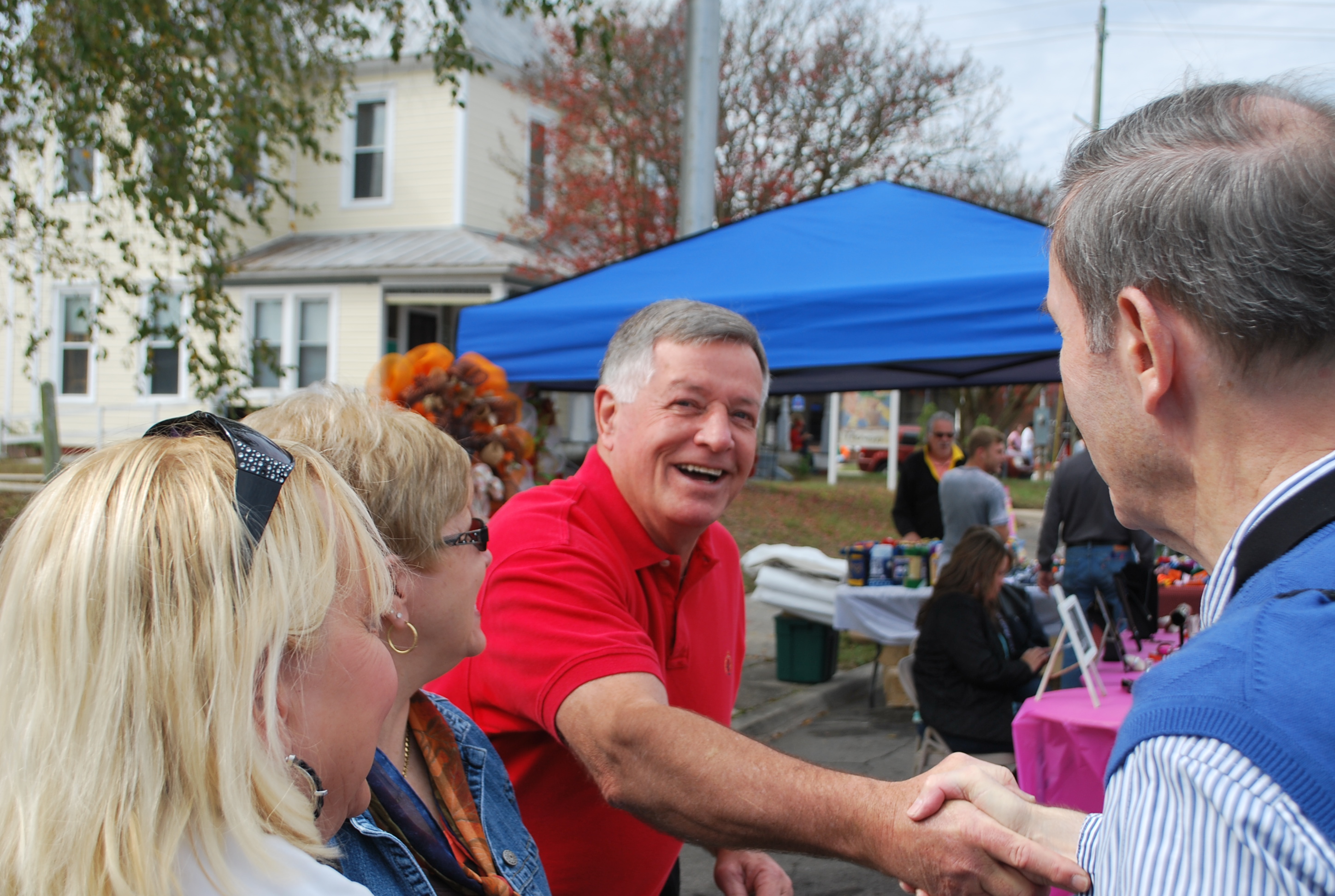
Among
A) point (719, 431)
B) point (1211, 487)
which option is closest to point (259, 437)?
point (1211, 487)

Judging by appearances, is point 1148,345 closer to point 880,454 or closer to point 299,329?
point 299,329

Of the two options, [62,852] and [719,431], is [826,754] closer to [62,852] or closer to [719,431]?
[719,431]

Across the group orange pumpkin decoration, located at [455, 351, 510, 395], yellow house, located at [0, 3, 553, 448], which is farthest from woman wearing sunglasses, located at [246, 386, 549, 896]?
yellow house, located at [0, 3, 553, 448]

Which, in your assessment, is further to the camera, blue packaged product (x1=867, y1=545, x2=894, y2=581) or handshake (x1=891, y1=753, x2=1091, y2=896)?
blue packaged product (x1=867, y1=545, x2=894, y2=581)

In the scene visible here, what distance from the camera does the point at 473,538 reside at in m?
1.87

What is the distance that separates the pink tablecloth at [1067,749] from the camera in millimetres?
3887

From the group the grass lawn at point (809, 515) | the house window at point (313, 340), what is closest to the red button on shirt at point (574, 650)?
the grass lawn at point (809, 515)

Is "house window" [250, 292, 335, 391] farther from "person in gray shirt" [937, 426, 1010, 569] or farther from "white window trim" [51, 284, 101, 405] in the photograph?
"person in gray shirt" [937, 426, 1010, 569]

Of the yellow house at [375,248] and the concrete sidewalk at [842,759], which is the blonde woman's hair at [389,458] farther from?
the yellow house at [375,248]

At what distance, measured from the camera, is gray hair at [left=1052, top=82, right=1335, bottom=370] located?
105 centimetres

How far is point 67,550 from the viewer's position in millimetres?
1001

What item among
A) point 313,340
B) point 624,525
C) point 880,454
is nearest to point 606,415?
point 624,525

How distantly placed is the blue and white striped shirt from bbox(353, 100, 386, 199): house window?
62.6ft

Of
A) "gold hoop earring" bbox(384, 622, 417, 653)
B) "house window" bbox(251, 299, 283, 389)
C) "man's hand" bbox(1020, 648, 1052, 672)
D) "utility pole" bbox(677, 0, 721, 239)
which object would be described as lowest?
"man's hand" bbox(1020, 648, 1052, 672)
